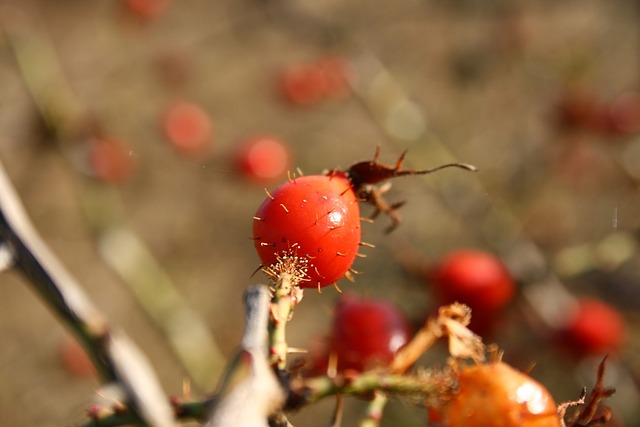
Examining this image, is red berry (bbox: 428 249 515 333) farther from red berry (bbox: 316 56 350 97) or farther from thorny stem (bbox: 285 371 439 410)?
red berry (bbox: 316 56 350 97)

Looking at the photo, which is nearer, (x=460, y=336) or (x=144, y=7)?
(x=460, y=336)

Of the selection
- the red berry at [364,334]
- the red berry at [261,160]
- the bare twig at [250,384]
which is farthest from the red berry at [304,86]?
the bare twig at [250,384]

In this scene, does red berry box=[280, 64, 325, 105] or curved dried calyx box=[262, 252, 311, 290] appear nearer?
curved dried calyx box=[262, 252, 311, 290]

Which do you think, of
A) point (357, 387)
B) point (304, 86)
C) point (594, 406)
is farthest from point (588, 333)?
point (304, 86)

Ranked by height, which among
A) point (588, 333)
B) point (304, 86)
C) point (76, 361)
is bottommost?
point (76, 361)

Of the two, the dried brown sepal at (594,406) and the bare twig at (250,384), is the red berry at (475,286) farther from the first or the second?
the bare twig at (250,384)

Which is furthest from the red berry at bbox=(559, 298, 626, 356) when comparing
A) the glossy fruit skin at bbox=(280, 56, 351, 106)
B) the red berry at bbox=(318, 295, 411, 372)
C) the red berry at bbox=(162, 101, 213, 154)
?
the red berry at bbox=(162, 101, 213, 154)

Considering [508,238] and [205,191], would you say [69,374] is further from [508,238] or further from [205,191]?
[508,238]

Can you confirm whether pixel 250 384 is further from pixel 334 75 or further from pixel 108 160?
pixel 334 75
